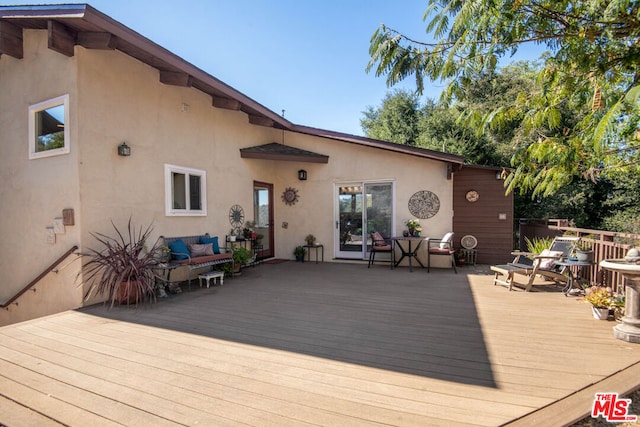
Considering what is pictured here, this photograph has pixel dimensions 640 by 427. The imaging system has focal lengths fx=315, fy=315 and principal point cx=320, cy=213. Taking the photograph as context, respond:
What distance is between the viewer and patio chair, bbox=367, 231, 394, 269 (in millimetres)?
7105

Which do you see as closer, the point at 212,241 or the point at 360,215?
the point at 212,241

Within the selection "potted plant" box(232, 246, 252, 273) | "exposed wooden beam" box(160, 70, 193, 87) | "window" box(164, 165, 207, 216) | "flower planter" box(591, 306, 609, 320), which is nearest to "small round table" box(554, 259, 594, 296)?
"flower planter" box(591, 306, 609, 320)

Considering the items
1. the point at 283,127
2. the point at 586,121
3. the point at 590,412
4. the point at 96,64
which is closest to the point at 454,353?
the point at 590,412

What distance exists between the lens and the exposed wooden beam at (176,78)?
208 inches

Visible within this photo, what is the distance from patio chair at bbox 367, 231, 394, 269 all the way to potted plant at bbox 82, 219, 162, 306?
14.7 feet

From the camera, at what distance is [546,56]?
118 inches

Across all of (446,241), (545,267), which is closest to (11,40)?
(446,241)

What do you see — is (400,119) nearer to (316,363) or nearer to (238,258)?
(238,258)

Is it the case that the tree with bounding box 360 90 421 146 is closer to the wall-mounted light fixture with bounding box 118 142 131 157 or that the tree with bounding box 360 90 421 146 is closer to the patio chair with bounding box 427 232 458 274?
the patio chair with bounding box 427 232 458 274

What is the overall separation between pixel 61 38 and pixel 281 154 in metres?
4.13

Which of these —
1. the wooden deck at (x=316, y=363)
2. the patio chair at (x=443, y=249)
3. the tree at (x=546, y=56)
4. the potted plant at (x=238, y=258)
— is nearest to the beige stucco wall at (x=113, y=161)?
the patio chair at (x=443, y=249)

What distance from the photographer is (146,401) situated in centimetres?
204

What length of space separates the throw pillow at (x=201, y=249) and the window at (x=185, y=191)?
0.65m

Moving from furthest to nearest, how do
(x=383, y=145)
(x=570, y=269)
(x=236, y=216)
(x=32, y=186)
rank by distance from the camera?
(x=236, y=216) < (x=383, y=145) < (x=32, y=186) < (x=570, y=269)
